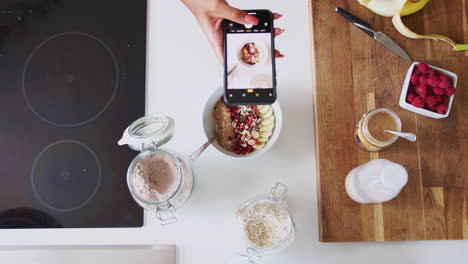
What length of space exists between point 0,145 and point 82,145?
0.17 metres

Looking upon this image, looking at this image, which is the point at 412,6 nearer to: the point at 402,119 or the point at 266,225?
the point at 402,119

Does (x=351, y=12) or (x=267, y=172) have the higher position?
(x=351, y=12)

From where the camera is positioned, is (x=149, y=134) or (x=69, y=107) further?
(x=69, y=107)

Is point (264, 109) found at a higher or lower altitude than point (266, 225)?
higher

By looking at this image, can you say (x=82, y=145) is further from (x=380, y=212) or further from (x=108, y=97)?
(x=380, y=212)

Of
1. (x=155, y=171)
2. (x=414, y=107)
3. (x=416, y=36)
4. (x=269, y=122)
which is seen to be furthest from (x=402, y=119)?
(x=155, y=171)

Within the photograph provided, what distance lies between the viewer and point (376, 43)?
735 mm

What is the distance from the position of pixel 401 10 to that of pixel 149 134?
0.56 m

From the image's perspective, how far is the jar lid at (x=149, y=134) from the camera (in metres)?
0.59

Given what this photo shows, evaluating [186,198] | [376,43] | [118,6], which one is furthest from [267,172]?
[118,6]

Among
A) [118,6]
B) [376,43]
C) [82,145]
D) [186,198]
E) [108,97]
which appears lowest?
[186,198]

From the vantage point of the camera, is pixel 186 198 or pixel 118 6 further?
pixel 118 6

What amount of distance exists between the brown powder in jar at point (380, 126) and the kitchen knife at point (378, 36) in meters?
0.14

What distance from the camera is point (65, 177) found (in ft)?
2.34
